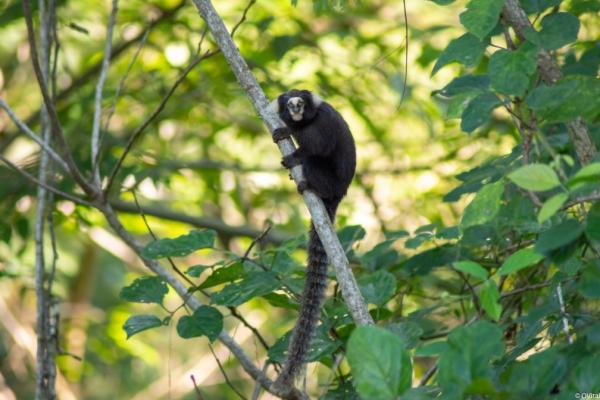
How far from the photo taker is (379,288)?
119 inches

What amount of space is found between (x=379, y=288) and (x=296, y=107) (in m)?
1.49

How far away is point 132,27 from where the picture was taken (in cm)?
632

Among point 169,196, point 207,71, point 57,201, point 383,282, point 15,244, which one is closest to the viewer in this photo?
point 383,282

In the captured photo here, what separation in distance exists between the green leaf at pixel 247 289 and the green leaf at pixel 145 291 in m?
0.20

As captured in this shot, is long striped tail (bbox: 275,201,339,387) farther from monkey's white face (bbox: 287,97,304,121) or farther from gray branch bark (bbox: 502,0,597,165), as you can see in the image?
gray branch bark (bbox: 502,0,597,165)

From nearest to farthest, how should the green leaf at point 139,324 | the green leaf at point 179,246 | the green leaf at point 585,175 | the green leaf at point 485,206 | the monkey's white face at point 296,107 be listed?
1. the green leaf at point 585,175
2. the green leaf at point 485,206
3. the green leaf at point 139,324
4. the green leaf at point 179,246
5. the monkey's white face at point 296,107

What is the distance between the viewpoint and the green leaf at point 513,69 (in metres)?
2.21

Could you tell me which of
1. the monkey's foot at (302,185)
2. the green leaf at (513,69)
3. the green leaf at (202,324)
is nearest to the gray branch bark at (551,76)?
the green leaf at (513,69)

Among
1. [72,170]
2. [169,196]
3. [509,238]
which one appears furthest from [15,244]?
[509,238]

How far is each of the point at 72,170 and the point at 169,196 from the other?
5.74 meters

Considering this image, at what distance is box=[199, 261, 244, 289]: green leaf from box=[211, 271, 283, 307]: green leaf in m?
0.06

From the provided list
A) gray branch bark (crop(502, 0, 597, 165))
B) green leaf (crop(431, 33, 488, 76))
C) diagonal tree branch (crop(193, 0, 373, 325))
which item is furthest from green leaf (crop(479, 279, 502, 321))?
gray branch bark (crop(502, 0, 597, 165))

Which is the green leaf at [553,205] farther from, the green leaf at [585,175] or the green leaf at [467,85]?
the green leaf at [467,85]

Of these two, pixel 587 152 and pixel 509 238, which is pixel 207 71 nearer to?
pixel 509 238
